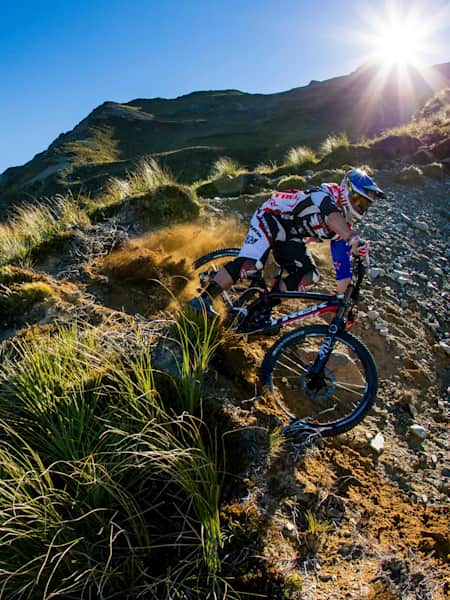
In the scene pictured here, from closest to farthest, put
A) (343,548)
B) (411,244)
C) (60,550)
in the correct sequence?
1. (60,550)
2. (343,548)
3. (411,244)

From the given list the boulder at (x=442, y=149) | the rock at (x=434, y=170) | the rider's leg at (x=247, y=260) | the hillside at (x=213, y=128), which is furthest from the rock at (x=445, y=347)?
the hillside at (x=213, y=128)

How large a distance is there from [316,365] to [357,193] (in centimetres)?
170

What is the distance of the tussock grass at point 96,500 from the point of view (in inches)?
82.8

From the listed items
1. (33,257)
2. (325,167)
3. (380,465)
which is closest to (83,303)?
(33,257)

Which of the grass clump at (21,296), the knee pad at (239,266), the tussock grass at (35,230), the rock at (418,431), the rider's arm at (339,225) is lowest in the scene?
the rock at (418,431)

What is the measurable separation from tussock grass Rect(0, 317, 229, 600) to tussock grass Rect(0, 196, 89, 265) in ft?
12.0

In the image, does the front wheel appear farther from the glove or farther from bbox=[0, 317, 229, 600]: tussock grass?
bbox=[0, 317, 229, 600]: tussock grass

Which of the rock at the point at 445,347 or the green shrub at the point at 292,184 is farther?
the green shrub at the point at 292,184

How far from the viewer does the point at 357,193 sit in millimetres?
3918

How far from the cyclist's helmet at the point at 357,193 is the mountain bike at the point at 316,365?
23.9 inches

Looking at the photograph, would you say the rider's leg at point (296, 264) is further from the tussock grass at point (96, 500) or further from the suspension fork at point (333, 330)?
the tussock grass at point (96, 500)

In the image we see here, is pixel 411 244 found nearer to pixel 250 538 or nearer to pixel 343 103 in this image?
pixel 250 538

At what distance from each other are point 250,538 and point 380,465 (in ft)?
5.31

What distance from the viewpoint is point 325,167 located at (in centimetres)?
1402
